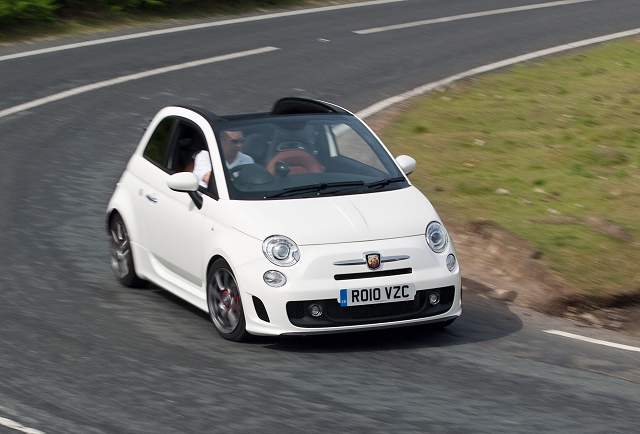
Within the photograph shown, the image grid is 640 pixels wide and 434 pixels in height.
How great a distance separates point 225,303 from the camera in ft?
27.1

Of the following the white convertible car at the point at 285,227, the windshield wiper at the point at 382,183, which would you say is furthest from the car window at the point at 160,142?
the windshield wiper at the point at 382,183

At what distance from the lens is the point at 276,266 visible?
784 centimetres

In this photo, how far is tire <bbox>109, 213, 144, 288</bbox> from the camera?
9.70 meters

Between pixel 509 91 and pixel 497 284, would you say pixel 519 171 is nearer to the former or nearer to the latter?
pixel 497 284

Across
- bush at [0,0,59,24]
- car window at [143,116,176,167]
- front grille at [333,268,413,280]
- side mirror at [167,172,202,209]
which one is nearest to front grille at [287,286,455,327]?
front grille at [333,268,413,280]

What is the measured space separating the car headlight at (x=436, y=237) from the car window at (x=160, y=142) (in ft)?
7.91

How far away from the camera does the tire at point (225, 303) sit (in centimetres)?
810

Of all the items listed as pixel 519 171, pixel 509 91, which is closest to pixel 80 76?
pixel 509 91

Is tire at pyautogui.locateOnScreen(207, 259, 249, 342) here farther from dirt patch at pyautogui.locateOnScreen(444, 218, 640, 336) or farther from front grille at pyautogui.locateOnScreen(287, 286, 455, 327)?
dirt patch at pyautogui.locateOnScreen(444, 218, 640, 336)

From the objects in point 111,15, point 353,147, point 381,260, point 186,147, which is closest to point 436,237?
point 381,260

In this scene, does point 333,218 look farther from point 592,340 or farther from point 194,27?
point 194,27

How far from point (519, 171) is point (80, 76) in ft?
27.5

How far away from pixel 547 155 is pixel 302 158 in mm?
6396

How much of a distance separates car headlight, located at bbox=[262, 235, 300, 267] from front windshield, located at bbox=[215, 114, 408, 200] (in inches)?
23.1
